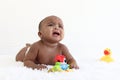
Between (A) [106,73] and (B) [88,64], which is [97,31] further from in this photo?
(A) [106,73]

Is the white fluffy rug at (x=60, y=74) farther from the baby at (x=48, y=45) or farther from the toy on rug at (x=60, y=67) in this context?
the baby at (x=48, y=45)

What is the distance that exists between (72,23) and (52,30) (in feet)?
2.39

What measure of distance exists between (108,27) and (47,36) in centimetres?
84

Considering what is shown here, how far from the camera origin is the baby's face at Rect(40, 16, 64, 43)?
1052mm

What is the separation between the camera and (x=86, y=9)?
1.78m

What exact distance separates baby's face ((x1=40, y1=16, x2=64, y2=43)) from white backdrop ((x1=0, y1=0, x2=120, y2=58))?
0.66 metres

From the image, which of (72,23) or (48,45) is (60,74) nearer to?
(48,45)

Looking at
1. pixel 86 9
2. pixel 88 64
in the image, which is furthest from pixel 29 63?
pixel 86 9

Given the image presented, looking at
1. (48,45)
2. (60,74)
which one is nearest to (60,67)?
(60,74)

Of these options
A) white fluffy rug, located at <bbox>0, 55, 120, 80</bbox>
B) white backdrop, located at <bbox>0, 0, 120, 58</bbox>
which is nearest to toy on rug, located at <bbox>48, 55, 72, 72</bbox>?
white fluffy rug, located at <bbox>0, 55, 120, 80</bbox>

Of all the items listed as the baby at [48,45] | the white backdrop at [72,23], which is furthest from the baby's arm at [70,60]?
the white backdrop at [72,23]

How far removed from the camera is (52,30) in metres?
1.05

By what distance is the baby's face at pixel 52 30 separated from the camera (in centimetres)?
105

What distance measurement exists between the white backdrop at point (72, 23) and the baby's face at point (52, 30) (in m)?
0.66
